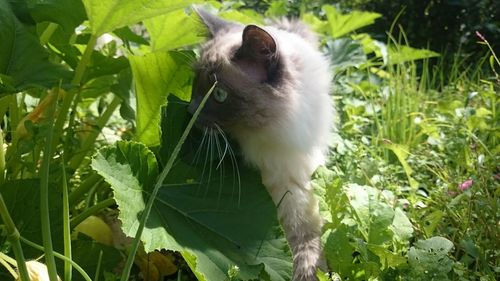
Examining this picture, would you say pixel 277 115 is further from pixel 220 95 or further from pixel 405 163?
pixel 405 163

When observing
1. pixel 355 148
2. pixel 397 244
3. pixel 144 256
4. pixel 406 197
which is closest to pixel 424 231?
pixel 397 244

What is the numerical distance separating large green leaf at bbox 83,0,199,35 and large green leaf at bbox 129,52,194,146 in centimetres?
13

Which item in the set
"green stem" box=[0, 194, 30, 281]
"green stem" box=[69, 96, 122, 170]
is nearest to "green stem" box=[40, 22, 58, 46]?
"green stem" box=[69, 96, 122, 170]

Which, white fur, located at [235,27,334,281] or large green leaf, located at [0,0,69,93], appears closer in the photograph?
large green leaf, located at [0,0,69,93]

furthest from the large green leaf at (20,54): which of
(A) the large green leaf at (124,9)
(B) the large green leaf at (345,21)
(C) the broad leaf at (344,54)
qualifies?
(B) the large green leaf at (345,21)

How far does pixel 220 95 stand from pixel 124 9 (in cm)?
33

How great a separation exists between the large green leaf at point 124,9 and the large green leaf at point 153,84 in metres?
0.13

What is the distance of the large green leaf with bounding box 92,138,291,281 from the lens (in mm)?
1078

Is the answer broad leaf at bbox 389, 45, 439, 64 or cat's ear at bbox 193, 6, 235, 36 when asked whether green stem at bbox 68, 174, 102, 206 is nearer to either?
cat's ear at bbox 193, 6, 235, 36

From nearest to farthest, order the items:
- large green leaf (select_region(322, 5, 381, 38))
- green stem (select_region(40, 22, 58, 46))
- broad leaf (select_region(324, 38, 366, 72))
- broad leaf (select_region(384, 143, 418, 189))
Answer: green stem (select_region(40, 22, 58, 46)) → broad leaf (select_region(384, 143, 418, 189)) → broad leaf (select_region(324, 38, 366, 72)) → large green leaf (select_region(322, 5, 381, 38))

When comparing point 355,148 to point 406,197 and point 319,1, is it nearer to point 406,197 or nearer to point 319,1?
point 406,197

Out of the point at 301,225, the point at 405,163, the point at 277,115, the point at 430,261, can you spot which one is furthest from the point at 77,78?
the point at 405,163

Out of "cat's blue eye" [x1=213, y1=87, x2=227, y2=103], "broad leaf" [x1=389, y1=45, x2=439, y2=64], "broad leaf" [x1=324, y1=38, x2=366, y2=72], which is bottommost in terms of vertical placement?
"broad leaf" [x1=389, y1=45, x2=439, y2=64]

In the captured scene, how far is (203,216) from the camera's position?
47.8 inches
